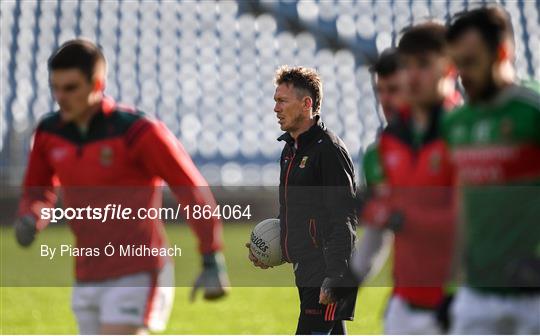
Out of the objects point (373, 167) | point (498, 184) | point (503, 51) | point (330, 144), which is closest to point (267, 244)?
point (330, 144)

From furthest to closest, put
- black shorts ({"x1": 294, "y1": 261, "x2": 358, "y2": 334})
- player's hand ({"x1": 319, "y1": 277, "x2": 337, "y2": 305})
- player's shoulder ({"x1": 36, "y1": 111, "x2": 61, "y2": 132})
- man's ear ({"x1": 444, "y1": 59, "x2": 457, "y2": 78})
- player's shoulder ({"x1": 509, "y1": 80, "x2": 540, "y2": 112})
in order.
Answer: black shorts ({"x1": 294, "y1": 261, "x2": 358, "y2": 334}) < player's hand ({"x1": 319, "y1": 277, "x2": 337, "y2": 305}) < player's shoulder ({"x1": 36, "y1": 111, "x2": 61, "y2": 132}) < man's ear ({"x1": 444, "y1": 59, "x2": 457, "y2": 78}) < player's shoulder ({"x1": 509, "y1": 80, "x2": 540, "y2": 112})

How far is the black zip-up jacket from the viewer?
19.6 feet

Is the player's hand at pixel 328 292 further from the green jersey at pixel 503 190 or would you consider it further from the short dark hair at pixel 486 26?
the short dark hair at pixel 486 26

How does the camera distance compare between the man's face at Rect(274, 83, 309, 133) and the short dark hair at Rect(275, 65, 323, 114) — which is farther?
the short dark hair at Rect(275, 65, 323, 114)

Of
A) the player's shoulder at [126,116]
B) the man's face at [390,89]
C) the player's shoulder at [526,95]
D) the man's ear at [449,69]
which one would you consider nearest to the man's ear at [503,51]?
the player's shoulder at [526,95]

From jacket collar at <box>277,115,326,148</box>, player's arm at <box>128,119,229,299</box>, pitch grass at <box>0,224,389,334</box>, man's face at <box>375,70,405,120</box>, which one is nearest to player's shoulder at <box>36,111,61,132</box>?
player's arm at <box>128,119,229,299</box>

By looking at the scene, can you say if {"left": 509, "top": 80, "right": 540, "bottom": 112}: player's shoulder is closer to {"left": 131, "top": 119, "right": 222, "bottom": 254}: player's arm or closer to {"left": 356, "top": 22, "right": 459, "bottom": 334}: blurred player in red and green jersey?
{"left": 356, "top": 22, "right": 459, "bottom": 334}: blurred player in red and green jersey

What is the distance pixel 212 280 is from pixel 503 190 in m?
1.31

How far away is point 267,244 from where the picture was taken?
21.7ft

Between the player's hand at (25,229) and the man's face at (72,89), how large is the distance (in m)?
0.59

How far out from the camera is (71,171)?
4996mm

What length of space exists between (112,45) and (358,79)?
5175 millimetres

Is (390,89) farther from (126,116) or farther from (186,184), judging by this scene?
(126,116)

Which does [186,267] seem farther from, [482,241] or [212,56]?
[482,241]
